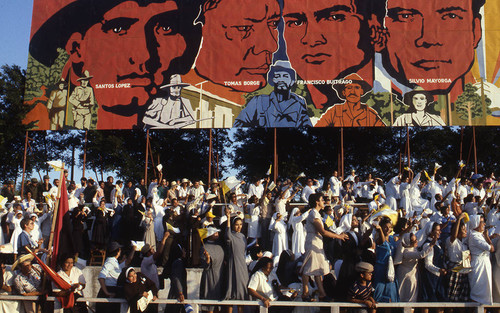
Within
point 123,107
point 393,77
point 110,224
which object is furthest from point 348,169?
point 110,224

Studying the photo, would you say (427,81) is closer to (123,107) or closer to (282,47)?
(282,47)

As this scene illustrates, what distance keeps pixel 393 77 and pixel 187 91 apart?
7718mm

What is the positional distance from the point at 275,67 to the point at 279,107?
61.7 inches

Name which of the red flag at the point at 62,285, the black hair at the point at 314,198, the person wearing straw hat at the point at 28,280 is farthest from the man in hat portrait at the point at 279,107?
the red flag at the point at 62,285

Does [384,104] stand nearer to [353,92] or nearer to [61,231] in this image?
[353,92]

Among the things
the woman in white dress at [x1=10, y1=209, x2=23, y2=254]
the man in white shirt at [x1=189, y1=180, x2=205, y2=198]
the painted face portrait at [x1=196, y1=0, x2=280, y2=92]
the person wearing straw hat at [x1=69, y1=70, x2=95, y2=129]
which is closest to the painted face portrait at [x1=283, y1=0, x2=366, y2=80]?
the painted face portrait at [x1=196, y1=0, x2=280, y2=92]

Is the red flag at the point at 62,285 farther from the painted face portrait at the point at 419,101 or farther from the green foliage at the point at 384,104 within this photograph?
the painted face portrait at the point at 419,101

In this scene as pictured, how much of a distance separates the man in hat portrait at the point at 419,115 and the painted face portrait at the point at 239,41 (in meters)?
5.28

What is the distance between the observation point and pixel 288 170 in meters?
31.3

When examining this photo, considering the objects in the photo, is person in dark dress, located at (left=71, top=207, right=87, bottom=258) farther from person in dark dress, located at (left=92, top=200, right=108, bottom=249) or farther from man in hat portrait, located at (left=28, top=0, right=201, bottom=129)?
man in hat portrait, located at (left=28, top=0, right=201, bottom=129)

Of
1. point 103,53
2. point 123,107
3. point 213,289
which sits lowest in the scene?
point 213,289

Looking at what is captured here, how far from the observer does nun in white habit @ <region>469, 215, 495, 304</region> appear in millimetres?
8928

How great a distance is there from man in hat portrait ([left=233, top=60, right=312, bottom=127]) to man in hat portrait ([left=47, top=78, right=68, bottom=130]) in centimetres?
694

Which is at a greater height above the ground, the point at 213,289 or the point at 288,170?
the point at 288,170
